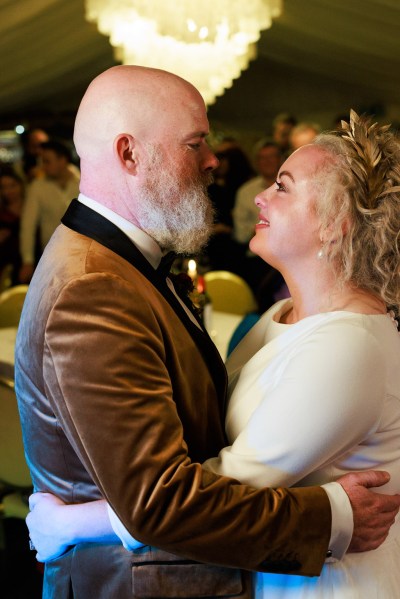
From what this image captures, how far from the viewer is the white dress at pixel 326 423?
147 centimetres

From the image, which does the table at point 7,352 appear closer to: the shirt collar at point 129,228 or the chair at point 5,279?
the chair at point 5,279

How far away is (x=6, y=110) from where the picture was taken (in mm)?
10672

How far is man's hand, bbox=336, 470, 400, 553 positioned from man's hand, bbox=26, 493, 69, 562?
523 millimetres

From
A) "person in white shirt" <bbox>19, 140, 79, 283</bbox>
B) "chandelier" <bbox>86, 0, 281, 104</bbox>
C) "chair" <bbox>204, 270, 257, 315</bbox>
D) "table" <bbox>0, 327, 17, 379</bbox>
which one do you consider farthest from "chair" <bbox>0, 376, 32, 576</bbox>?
"person in white shirt" <bbox>19, 140, 79, 283</bbox>

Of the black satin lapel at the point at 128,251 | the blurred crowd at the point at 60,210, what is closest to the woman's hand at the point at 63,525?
the black satin lapel at the point at 128,251

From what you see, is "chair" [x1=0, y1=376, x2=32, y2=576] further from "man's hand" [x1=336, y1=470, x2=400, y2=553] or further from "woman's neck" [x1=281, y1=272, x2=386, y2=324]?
"man's hand" [x1=336, y1=470, x2=400, y2=553]

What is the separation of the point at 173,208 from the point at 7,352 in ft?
7.58

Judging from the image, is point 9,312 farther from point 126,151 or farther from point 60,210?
point 126,151

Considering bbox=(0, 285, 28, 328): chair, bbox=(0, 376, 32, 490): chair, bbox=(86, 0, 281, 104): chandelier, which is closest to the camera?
bbox=(0, 376, 32, 490): chair

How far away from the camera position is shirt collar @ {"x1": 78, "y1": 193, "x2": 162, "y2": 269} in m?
1.56

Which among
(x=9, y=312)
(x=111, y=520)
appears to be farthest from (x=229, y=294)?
(x=111, y=520)

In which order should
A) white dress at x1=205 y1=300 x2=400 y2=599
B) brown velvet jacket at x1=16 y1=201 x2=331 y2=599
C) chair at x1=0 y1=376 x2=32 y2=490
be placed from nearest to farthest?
brown velvet jacket at x1=16 y1=201 x2=331 y2=599
white dress at x1=205 y1=300 x2=400 y2=599
chair at x1=0 y1=376 x2=32 y2=490

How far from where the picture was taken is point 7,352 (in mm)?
3699

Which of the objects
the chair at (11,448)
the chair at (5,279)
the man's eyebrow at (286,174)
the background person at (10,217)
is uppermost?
the man's eyebrow at (286,174)
